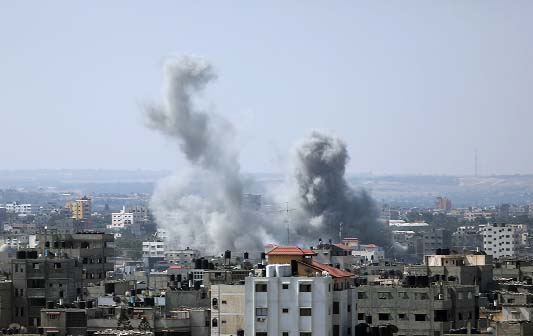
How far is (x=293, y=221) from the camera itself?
16862 centimetres

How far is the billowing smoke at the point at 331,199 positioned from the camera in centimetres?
16975

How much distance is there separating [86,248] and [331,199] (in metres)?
88.2

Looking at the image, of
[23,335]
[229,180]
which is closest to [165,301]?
[23,335]

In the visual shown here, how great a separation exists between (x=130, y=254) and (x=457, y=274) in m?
111

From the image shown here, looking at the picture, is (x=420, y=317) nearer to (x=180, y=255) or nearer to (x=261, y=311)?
(x=261, y=311)

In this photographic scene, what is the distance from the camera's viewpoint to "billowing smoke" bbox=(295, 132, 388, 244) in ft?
557

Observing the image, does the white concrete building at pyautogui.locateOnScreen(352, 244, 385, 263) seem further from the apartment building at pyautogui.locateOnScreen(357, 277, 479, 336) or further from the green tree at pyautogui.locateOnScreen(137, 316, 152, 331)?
→ the green tree at pyautogui.locateOnScreen(137, 316, 152, 331)

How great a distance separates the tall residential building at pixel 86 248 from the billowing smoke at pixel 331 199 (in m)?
77.9

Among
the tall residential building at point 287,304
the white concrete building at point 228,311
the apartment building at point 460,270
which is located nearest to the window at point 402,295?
the white concrete building at point 228,311

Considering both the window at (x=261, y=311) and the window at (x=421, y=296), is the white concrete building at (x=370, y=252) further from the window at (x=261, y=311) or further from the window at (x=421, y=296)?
the window at (x=261, y=311)

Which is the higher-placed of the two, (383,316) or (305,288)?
(305,288)

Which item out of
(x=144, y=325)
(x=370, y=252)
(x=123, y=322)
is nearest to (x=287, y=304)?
(x=144, y=325)

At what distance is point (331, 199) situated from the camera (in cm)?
17388

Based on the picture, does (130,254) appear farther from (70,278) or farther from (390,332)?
(390,332)
